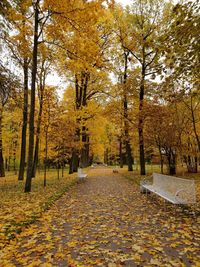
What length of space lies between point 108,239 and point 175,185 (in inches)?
125

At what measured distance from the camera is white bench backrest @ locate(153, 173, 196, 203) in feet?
22.0

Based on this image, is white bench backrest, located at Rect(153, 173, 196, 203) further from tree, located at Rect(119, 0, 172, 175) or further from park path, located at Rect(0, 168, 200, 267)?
tree, located at Rect(119, 0, 172, 175)

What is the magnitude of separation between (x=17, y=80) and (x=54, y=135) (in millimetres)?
4989

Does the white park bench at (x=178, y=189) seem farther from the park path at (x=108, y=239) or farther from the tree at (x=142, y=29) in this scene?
the tree at (x=142, y=29)

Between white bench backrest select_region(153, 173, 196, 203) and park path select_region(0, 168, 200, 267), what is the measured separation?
57 centimetres

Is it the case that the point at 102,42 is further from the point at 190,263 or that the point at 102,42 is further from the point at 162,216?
the point at 190,263

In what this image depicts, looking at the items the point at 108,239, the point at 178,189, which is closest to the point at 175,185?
the point at 178,189

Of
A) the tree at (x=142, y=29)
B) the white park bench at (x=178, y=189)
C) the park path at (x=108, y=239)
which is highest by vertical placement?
the tree at (x=142, y=29)

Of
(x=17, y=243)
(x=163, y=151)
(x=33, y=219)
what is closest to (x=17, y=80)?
(x=33, y=219)

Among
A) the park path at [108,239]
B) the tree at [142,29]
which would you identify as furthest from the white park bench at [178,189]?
the tree at [142,29]

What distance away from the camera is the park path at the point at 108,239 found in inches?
159

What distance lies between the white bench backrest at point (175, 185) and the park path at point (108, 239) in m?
0.57

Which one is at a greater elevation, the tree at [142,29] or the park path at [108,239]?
the tree at [142,29]

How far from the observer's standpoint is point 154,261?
395 cm
